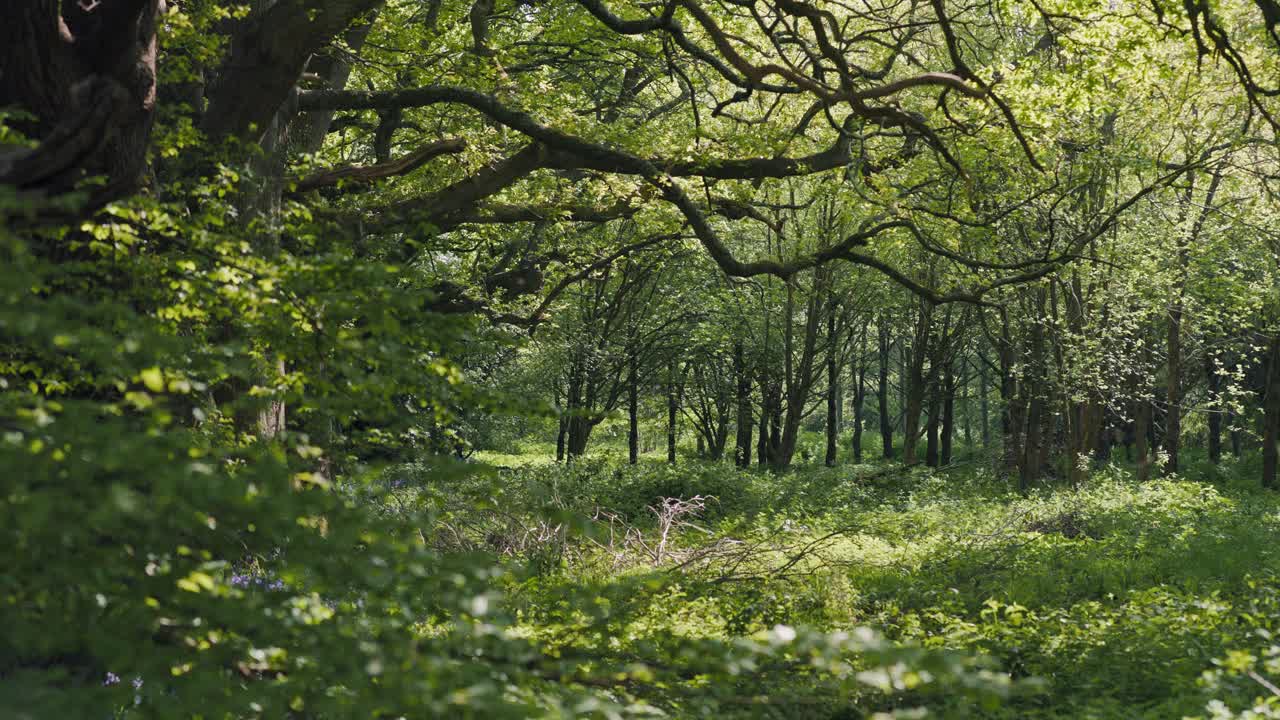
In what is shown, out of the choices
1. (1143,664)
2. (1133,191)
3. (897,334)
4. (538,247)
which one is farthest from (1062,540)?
(897,334)

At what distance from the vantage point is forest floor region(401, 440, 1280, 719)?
18.5 ft

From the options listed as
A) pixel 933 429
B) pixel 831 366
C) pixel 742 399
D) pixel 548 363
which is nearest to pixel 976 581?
pixel 548 363

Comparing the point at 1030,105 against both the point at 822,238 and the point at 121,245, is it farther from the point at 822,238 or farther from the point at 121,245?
the point at 822,238

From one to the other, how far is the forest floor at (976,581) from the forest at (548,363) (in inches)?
2.3

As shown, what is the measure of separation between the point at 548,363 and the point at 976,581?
13949 mm

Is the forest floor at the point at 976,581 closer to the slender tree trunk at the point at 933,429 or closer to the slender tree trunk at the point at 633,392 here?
the slender tree trunk at the point at 633,392

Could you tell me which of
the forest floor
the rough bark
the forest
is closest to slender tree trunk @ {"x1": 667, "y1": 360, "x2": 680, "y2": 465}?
the forest

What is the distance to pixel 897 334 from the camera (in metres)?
34.1

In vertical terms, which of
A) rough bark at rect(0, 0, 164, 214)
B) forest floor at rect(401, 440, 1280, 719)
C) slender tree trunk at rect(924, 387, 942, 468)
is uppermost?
rough bark at rect(0, 0, 164, 214)

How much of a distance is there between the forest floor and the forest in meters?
0.06

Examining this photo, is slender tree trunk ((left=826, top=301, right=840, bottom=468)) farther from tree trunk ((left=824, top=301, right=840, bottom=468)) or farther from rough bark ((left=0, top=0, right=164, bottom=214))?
rough bark ((left=0, top=0, right=164, bottom=214))

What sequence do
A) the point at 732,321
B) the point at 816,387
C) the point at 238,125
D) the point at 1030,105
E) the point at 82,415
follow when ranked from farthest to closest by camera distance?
1. the point at 816,387
2. the point at 732,321
3. the point at 1030,105
4. the point at 238,125
5. the point at 82,415

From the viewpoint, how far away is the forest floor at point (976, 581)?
18.5 ft

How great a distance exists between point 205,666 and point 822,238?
62.3 ft
